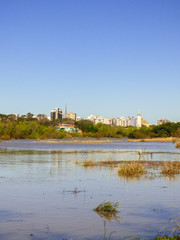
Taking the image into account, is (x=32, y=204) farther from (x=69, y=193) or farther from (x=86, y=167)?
(x=86, y=167)

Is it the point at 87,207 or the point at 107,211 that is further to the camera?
the point at 87,207

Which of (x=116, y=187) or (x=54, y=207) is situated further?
(x=116, y=187)

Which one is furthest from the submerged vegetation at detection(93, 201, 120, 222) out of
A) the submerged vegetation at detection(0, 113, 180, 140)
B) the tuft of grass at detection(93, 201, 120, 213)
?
the submerged vegetation at detection(0, 113, 180, 140)

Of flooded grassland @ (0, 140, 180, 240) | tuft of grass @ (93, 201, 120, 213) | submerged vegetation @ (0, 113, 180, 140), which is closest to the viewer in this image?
flooded grassland @ (0, 140, 180, 240)

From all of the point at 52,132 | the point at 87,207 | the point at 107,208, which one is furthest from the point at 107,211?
the point at 52,132

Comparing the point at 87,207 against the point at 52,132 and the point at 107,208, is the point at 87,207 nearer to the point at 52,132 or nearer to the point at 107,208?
the point at 107,208

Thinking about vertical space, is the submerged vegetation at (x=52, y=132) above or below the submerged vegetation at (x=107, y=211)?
above

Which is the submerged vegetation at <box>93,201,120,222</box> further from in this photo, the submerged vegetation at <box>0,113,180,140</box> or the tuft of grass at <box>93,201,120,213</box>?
the submerged vegetation at <box>0,113,180,140</box>

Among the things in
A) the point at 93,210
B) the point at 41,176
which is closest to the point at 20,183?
the point at 41,176

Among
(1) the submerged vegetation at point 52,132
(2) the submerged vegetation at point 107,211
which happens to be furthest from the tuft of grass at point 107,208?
(1) the submerged vegetation at point 52,132

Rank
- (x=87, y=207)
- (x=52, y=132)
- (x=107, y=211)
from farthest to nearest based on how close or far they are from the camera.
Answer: (x=52, y=132), (x=87, y=207), (x=107, y=211)

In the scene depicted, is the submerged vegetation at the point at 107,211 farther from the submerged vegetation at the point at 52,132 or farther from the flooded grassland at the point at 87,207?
the submerged vegetation at the point at 52,132

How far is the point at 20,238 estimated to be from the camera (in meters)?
7.64

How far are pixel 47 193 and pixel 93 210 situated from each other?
10.5ft
